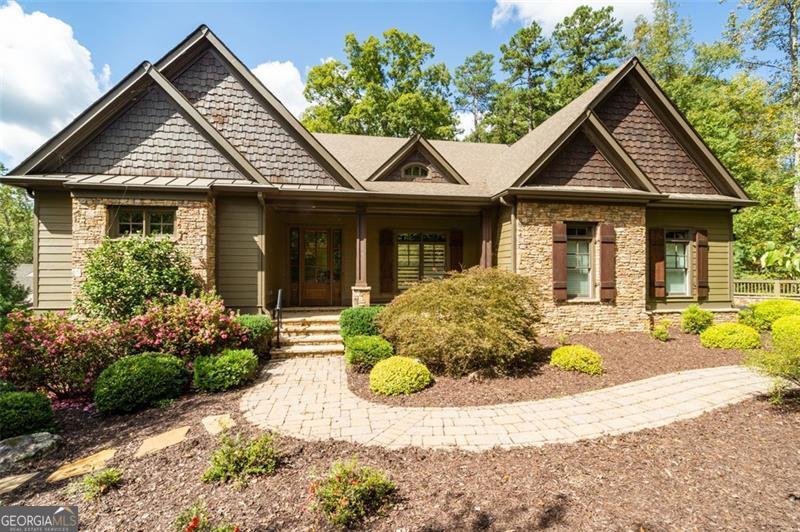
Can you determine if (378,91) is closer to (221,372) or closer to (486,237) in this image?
(486,237)

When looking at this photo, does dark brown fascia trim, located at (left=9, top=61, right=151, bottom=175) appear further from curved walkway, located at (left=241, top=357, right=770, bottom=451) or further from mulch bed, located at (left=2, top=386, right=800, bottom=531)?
curved walkway, located at (left=241, top=357, right=770, bottom=451)

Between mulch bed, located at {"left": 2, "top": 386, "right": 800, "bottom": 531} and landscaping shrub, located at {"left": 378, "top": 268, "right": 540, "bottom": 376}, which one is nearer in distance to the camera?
mulch bed, located at {"left": 2, "top": 386, "right": 800, "bottom": 531}

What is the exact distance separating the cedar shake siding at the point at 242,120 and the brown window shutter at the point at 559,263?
21.4ft

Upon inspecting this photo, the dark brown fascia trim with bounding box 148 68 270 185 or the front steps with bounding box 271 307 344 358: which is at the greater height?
the dark brown fascia trim with bounding box 148 68 270 185

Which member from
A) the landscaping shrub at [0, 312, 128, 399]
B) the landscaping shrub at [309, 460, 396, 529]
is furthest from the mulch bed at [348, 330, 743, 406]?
the landscaping shrub at [0, 312, 128, 399]

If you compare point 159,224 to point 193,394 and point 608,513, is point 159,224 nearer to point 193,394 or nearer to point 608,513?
point 193,394

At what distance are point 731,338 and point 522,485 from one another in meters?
7.60

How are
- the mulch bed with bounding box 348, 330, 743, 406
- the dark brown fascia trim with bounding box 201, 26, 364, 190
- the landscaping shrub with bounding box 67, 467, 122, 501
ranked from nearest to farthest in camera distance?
1. the landscaping shrub with bounding box 67, 467, 122, 501
2. the mulch bed with bounding box 348, 330, 743, 406
3. the dark brown fascia trim with bounding box 201, 26, 364, 190

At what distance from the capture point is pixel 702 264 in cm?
1004

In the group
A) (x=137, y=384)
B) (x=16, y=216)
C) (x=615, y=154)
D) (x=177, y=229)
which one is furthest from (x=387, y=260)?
(x=16, y=216)

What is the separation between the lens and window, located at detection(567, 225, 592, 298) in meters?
9.04

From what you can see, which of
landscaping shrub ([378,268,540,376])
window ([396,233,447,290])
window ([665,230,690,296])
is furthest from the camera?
window ([396,233,447,290])

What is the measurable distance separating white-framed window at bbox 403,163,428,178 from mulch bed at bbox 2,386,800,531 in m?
7.96

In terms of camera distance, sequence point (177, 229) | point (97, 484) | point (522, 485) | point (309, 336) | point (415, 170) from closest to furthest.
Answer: point (522, 485), point (97, 484), point (177, 229), point (309, 336), point (415, 170)
